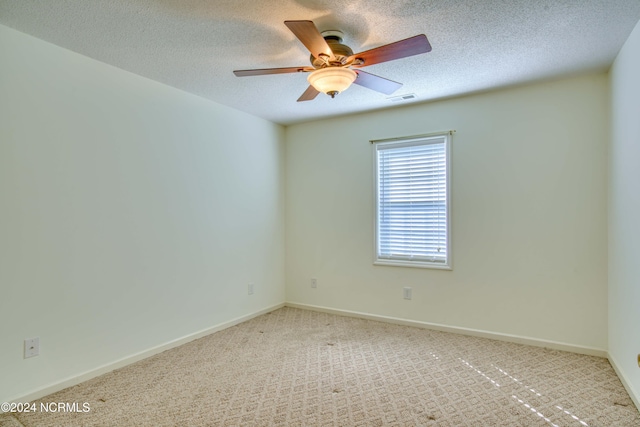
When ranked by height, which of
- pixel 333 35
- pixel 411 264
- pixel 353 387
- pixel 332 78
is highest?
pixel 333 35

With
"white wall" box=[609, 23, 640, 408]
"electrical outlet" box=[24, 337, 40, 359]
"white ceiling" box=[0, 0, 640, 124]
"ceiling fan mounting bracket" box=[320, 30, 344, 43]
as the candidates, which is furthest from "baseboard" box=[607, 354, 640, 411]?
"electrical outlet" box=[24, 337, 40, 359]

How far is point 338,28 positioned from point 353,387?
2323mm

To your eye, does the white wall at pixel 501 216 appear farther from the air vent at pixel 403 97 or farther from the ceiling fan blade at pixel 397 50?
the ceiling fan blade at pixel 397 50

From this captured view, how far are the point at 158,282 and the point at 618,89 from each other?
12.7 feet

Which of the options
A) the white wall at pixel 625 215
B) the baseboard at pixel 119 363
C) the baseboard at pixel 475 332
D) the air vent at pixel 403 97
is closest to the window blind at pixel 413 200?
the air vent at pixel 403 97

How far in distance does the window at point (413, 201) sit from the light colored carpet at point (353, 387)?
2.83 feet

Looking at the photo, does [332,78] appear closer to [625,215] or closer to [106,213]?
[106,213]

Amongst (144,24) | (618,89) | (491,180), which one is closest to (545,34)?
(618,89)

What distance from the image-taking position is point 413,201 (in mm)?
3805

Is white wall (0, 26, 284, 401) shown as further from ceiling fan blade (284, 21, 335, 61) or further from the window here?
ceiling fan blade (284, 21, 335, 61)

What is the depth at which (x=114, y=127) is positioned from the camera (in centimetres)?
280

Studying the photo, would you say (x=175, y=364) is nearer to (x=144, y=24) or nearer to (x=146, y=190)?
(x=146, y=190)

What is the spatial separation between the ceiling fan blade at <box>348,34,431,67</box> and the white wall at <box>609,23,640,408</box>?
4.67ft

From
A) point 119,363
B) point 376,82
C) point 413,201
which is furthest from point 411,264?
point 119,363
